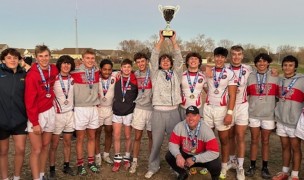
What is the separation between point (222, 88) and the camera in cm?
557

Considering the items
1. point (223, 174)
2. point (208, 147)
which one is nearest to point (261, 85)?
point (208, 147)

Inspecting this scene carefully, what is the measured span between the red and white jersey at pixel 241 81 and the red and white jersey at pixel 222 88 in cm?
17

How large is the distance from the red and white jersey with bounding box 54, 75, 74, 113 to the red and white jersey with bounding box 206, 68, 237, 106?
8.43 feet

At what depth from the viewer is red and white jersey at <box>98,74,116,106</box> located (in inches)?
238

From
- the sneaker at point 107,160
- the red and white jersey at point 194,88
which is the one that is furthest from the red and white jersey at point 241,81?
the sneaker at point 107,160

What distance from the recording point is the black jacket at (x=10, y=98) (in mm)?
4664

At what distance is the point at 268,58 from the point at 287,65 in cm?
37

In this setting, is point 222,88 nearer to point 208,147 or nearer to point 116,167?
point 208,147

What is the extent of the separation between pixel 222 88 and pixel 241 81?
1.39 feet

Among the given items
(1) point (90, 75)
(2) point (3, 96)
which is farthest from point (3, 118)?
(1) point (90, 75)

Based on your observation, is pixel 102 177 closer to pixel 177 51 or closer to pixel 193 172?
pixel 193 172

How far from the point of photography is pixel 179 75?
573 cm

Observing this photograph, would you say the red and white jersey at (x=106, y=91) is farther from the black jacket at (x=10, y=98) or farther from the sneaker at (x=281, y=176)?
the sneaker at (x=281, y=176)

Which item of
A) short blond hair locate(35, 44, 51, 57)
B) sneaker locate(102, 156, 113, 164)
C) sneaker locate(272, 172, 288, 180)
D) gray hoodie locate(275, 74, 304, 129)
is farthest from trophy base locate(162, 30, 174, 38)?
sneaker locate(272, 172, 288, 180)
